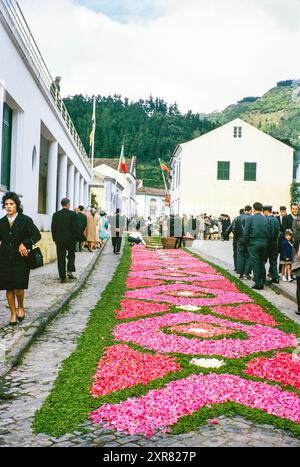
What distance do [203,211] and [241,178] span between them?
13.3 ft

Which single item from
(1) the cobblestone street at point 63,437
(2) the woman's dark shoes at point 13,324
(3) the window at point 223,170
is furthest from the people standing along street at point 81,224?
(3) the window at point 223,170

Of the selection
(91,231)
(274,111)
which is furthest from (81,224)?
(274,111)

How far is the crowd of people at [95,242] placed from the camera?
7.28 metres

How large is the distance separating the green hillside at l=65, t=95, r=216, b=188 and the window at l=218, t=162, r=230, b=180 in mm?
65612

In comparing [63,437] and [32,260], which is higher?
[32,260]

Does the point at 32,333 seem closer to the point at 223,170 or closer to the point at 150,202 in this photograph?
the point at 223,170

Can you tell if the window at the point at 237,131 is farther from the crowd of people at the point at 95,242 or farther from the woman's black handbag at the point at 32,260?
the woman's black handbag at the point at 32,260

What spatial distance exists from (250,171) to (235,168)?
1224mm

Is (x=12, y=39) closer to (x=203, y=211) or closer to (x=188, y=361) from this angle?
(x=188, y=361)

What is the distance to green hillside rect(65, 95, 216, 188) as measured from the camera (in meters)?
112

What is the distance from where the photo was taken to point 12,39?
12.1 meters

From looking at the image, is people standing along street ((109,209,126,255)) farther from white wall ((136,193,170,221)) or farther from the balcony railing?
white wall ((136,193,170,221))

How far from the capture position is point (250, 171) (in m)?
42.3
